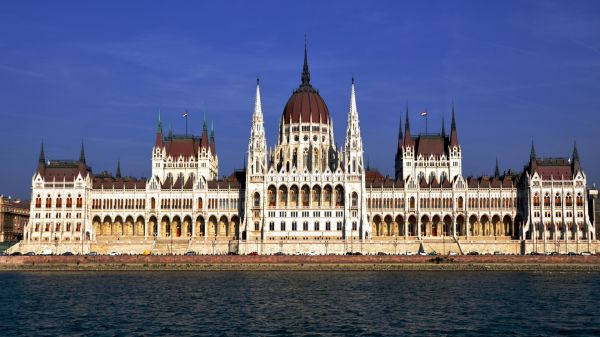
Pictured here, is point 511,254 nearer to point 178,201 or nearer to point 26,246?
point 178,201

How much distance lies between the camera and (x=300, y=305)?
77.2 meters

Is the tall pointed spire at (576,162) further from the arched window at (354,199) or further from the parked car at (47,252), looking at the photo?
the parked car at (47,252)

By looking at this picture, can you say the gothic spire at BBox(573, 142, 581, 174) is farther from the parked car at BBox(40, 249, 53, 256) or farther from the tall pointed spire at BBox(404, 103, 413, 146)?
the parked car at BBox(40, 249, 53, 256)

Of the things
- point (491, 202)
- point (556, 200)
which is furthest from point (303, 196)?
point (556, 200)

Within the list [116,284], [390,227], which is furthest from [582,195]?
[116,284]

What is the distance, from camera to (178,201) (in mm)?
152125

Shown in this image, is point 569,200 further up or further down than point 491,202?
further up

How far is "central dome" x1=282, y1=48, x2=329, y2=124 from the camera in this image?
160 metres

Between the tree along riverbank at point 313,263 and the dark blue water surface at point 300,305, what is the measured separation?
11611 millimetres

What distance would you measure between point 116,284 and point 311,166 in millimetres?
63556

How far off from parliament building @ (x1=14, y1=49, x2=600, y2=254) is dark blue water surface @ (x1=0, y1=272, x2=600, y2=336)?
31247mm

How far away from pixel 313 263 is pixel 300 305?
154 ft

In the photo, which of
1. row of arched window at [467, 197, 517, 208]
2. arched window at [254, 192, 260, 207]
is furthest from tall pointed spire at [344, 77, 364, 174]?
row of arched window at [467, 197, 517, 208]

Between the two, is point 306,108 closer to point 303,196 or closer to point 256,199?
point 303,196
